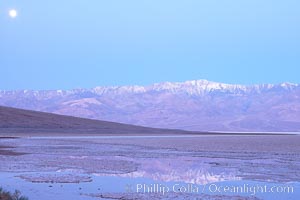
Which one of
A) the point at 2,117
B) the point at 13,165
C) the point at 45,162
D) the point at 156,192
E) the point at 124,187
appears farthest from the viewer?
the point at 2,117

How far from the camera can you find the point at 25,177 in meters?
19.3

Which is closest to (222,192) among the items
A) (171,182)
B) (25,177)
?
(171,182)

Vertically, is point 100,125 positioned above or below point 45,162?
above

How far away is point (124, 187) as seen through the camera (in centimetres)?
1747

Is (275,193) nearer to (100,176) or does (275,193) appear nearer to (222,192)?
(222,192)

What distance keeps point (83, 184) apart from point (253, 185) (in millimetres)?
5471

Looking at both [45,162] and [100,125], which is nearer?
[45,162]

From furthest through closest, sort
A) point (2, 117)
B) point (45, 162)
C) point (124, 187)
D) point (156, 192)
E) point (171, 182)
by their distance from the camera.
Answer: point (2, 117)
point (45, 162)
point (171, 182)
point (124, 187)
point (156, 192)

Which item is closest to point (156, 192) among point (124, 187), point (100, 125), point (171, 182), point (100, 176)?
point (124, 187)

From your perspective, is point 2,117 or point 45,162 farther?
point 2,117

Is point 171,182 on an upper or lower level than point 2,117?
lower

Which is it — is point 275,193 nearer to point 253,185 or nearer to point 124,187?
point 253,185

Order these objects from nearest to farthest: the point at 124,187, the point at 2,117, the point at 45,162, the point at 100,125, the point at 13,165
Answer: the point at 124,187 < the point at 13,165 < the point at 45,162 < the point at 2,117 < the point at 100,125

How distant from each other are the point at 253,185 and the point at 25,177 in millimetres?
7627
